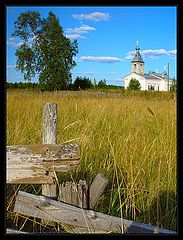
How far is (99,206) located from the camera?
213 cm

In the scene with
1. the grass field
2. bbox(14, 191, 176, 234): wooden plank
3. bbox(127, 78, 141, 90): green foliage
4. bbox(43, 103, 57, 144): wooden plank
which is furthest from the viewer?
bbox(127, 78, 141, 90): green foliage

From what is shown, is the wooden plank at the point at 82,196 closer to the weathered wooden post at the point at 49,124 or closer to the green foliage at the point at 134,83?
the weathered wooden post at the point at 49,124

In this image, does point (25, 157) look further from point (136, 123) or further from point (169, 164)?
point (136, 123)

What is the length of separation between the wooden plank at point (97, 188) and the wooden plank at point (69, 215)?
127mm

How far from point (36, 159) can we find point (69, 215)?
32 cm

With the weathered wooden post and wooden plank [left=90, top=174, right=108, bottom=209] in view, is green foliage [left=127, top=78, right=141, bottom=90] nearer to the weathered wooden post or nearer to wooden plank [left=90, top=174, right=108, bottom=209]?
the weathered wooden post

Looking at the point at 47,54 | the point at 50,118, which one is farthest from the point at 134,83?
the point at 50,118

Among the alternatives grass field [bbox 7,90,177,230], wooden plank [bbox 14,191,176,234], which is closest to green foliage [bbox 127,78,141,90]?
grass field [bbox 7,90,177,230]

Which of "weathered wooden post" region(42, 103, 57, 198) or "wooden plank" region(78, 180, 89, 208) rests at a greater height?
"weathered wooden post" region(42, 103, 57, 198)

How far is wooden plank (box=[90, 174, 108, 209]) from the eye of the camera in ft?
5.70

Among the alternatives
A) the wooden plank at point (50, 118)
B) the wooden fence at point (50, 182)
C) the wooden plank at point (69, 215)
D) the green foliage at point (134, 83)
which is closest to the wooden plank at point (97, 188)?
the wooden fence at point (50, 182)

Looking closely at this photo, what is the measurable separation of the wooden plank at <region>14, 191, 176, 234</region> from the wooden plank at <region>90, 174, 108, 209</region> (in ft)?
0.42

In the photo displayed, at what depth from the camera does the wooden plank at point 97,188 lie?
1737mm
